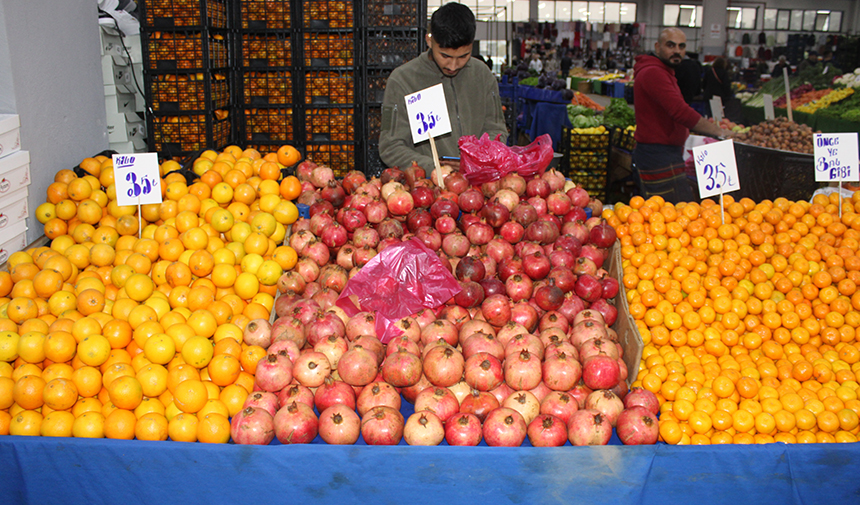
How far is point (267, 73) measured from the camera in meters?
5.31

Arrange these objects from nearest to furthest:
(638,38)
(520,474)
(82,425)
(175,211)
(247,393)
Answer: (520,474) < (82,425) < (247,393) < (175,211) < (638,38)

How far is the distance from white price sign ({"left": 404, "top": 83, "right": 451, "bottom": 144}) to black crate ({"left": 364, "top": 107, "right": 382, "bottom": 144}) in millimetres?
2614

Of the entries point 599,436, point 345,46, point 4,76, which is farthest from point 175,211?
point 345,46

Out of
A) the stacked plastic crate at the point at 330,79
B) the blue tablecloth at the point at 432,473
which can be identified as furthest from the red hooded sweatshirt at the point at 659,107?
the blue tablecloth at the point at 432,473

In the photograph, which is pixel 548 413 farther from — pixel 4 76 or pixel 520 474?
pixel 4 76

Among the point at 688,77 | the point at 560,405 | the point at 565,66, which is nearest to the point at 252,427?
the point at 560,405

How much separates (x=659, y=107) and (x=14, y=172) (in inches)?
188

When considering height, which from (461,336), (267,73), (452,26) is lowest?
(461,336)

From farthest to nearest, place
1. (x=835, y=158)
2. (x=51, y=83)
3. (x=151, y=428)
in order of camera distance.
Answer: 1. (x=51, y=83)
2. (x=835, y=158)
3. (x=151, y=428)

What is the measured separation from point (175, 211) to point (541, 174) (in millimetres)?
2095

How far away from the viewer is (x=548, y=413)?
6.07 feet

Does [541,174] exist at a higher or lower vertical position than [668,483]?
higher

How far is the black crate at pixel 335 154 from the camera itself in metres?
5.46

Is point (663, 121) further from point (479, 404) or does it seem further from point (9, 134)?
point (9, 134)
